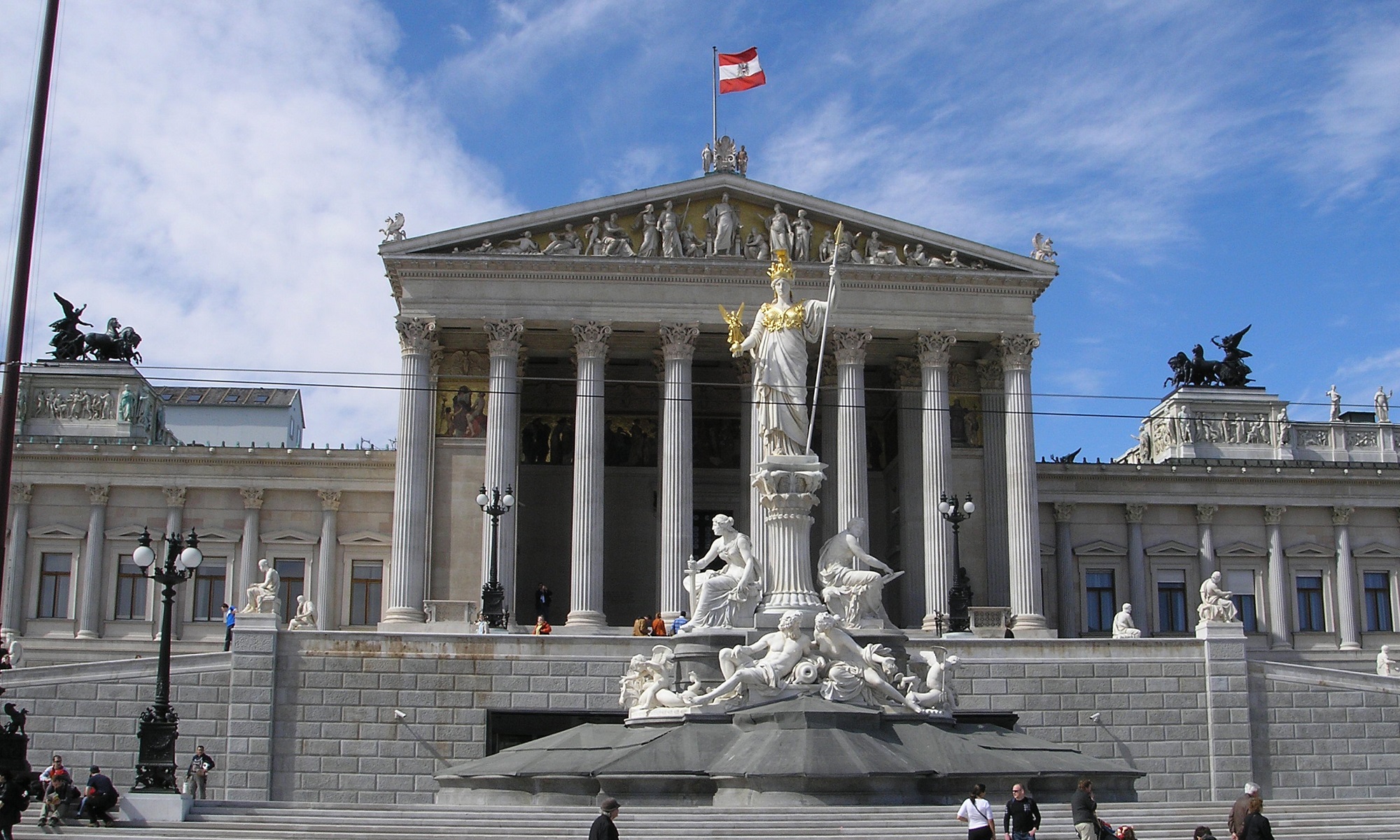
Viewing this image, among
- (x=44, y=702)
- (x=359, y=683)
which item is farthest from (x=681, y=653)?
(x=44, y=702)

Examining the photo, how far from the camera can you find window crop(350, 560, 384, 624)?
5991 centimetres

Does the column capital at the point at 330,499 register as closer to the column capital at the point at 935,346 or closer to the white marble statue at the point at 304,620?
the white marble statue at the point at 304,620

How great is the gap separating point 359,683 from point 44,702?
22.9 feet

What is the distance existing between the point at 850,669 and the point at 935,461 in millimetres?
28137

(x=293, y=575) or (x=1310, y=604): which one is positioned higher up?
(x=293, y=575)

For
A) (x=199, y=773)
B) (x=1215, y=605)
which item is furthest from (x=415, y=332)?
(x=1215, y=605)

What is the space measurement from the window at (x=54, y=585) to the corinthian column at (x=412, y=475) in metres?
13.8

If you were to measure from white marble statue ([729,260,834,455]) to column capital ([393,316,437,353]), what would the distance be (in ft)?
85.1

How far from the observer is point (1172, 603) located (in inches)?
2450

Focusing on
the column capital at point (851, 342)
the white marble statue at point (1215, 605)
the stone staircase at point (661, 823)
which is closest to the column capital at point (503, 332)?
the column capital at point (851, 342)

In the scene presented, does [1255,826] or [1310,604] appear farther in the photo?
[1310,604]

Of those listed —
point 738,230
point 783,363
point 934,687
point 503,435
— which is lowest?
point 934,687

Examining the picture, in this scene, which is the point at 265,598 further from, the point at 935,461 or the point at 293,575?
the point at 935,461

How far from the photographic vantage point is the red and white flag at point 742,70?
183 feet
